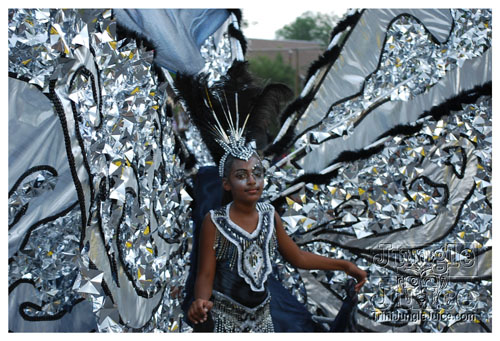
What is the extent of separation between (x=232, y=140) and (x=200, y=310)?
0.56 meters

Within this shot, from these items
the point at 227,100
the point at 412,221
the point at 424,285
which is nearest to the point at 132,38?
the point at 227,100

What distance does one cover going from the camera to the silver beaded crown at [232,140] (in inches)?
65.9

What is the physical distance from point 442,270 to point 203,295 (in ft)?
3.30

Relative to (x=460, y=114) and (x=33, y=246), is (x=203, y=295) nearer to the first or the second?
(x=33, y=246)

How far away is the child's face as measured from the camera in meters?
1.64

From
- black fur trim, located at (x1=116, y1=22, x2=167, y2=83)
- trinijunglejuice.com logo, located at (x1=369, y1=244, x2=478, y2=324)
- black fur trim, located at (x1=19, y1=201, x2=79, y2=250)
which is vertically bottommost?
trinijunglejuice.com logo, located at (x1=369, y1=244, x2=478, y2=324)

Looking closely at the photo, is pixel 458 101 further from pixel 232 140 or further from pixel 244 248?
pixel 244 248

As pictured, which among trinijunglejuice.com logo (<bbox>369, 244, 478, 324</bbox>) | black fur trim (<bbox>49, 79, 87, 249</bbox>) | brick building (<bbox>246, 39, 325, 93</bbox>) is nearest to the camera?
black fur trim (<bbox>49, 79, 87, 249</bbox>)

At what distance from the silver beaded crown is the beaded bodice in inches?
6.7

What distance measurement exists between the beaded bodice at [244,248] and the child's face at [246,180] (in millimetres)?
83

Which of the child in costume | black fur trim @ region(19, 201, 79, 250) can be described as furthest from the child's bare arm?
black fur trim @ region(19, 201, 79, 250)

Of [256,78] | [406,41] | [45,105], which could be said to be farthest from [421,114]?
[45,105]

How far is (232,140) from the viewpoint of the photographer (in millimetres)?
1735

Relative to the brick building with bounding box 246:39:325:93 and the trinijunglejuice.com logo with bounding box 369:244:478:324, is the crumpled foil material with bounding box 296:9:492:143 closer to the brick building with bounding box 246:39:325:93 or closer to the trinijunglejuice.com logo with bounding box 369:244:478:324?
the trinijunglejuice.com logo with bounding box 369:244:478:324
